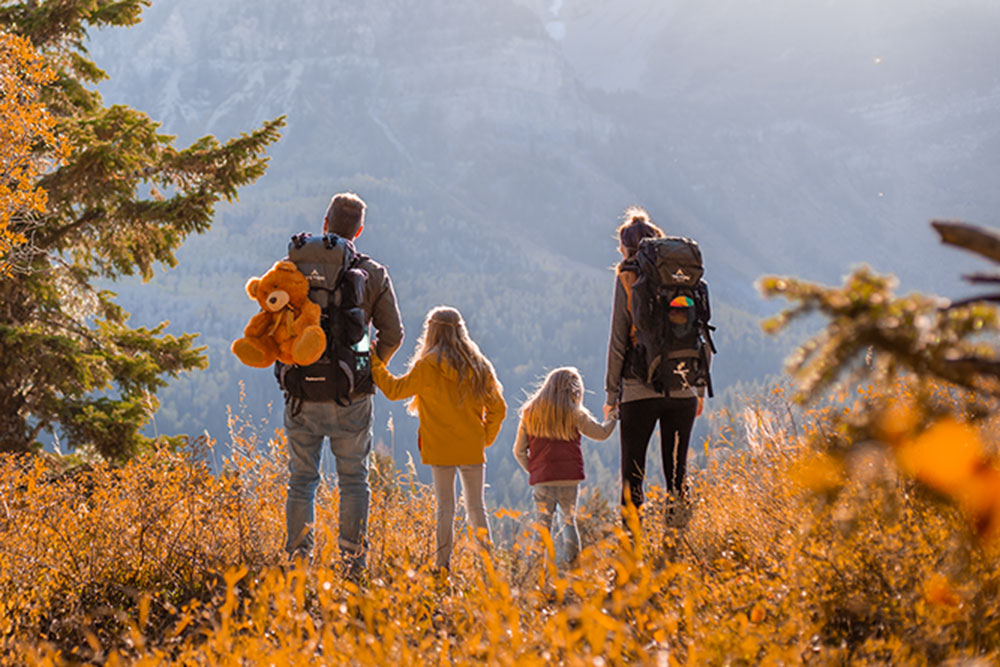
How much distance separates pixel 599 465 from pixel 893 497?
14587 cm

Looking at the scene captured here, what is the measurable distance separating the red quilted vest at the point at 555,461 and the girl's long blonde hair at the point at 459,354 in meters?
0.91

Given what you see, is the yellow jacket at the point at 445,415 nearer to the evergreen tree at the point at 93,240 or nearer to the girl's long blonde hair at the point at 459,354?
the girl's long blonde hair at the point at 459,354

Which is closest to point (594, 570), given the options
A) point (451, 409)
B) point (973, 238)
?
point (973, 238)

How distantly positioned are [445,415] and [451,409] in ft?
0.17

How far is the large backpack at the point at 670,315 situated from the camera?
4.58m

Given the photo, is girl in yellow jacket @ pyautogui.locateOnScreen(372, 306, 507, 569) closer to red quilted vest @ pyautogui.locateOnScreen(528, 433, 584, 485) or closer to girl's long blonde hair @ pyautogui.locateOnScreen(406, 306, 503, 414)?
girl's long blonde hair @ pyautogui.locateOnScreen(406, 306, 503, 414)

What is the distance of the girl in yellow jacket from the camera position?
4.71 m

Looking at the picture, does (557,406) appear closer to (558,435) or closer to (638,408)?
(558,435)

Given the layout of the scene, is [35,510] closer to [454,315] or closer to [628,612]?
[454,315]

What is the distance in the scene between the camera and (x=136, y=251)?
997 centimetres

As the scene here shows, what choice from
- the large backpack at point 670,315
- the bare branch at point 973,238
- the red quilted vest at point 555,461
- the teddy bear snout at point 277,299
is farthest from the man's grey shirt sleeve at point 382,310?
A: the bare branch at point 973,238

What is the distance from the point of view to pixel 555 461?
559cm

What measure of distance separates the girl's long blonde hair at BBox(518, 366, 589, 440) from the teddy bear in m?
1.92

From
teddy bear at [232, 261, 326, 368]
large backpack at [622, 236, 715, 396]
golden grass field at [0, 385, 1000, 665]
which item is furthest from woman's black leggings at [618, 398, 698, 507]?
teddy bear at [232, 261, 326, 368]
